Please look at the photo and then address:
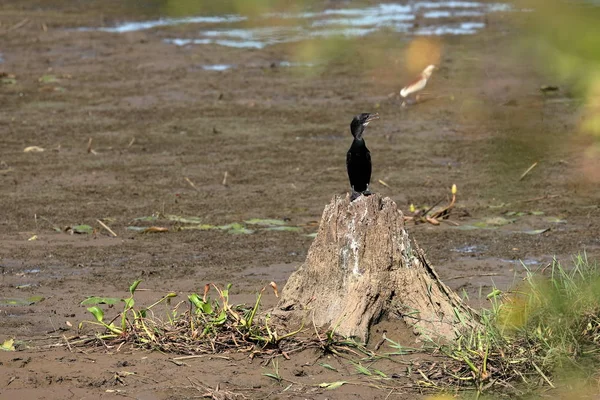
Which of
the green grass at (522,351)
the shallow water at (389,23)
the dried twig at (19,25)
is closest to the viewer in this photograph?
the green grass at (522,351)

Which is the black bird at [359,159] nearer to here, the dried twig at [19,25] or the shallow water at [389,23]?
the shallow water at [389,23]

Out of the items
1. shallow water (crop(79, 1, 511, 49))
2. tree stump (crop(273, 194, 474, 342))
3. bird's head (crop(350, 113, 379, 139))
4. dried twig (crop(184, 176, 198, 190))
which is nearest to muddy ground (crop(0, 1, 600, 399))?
dried twig (crop(184, 176, 198, 190))

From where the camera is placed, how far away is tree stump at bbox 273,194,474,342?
549cm

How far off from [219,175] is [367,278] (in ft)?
18.0

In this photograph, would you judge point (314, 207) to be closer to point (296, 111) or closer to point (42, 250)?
point (42, 250)

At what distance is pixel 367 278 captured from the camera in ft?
18.2

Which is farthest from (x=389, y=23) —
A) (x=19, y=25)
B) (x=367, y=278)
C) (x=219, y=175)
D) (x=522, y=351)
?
(x=522, y=351)

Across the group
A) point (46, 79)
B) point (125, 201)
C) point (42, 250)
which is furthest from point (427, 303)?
point (46, 79)

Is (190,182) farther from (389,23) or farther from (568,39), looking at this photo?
(568,39)

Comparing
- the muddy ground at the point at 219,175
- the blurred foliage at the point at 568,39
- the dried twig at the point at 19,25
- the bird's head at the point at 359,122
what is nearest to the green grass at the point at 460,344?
the muddy ground at the point at 219,175

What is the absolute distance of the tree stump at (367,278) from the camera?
5492mm

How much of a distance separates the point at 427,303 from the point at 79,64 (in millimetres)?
11416

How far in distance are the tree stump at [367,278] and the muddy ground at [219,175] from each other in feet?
1.08

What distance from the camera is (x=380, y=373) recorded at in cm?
514
